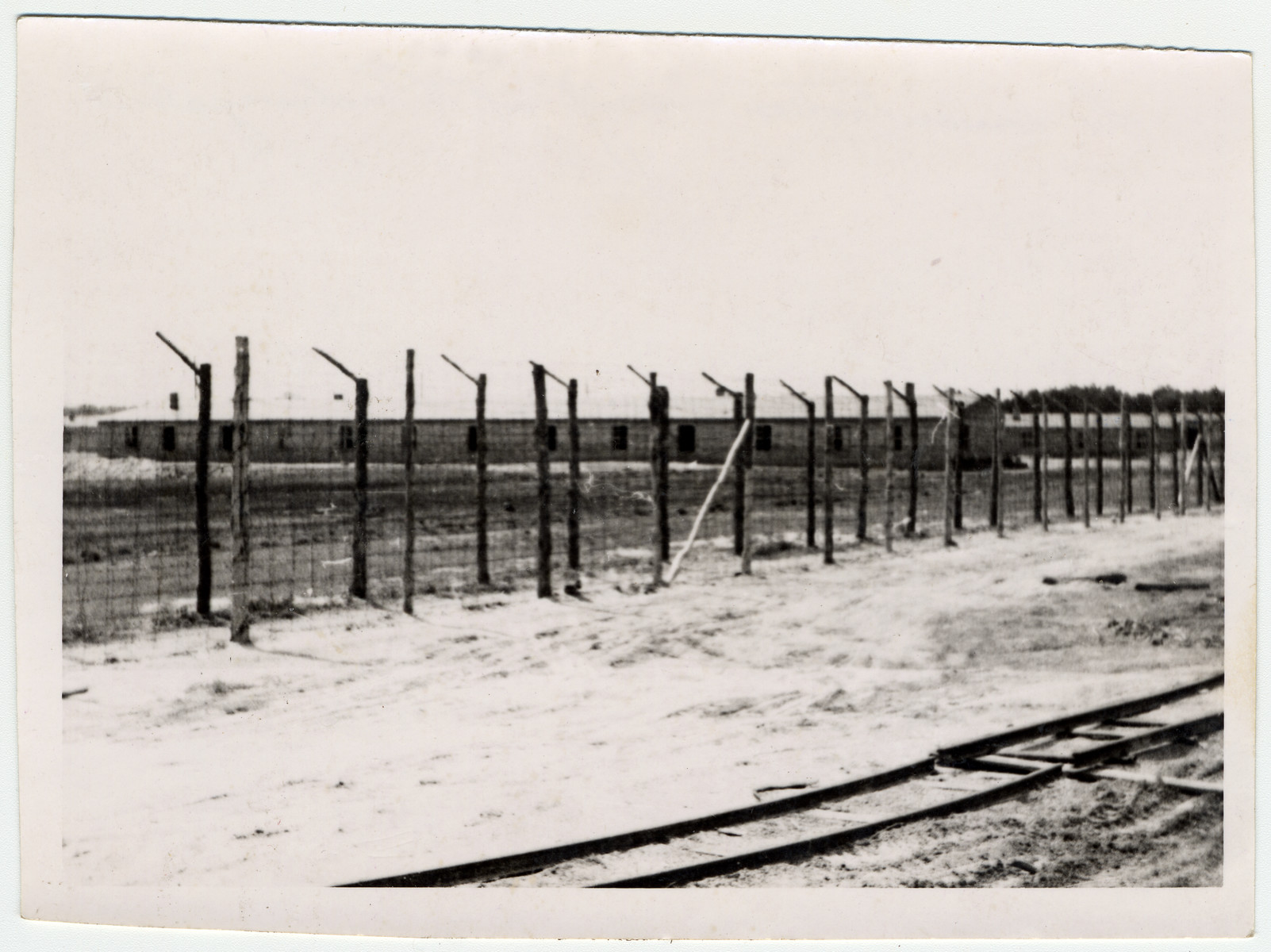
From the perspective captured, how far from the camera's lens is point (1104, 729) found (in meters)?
6.85

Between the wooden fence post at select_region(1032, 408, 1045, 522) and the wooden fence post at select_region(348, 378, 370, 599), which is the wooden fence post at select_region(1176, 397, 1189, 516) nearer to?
the wooden fence post at select_region(1032, 408, 1045, 522)

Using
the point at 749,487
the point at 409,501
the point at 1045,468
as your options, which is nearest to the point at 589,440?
the point at 409,501

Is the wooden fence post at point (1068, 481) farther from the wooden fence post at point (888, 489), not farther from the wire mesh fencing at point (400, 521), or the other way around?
the wooden fence post at point (888, 489)

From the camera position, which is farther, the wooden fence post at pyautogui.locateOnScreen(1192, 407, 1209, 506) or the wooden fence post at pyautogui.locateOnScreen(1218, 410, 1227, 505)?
the wooden fence post at pyautogui.locateOnScreen(1192, 407, 1209, 506)

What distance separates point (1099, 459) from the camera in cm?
979

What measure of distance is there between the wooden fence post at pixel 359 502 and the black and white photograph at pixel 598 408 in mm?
61

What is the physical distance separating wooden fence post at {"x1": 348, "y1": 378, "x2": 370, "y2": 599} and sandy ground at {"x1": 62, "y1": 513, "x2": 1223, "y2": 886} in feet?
0.81

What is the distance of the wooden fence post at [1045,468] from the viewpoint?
933 centimetres

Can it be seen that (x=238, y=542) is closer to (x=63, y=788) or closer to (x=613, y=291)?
(x=63, y=788)

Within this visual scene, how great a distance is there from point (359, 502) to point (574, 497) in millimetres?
1650

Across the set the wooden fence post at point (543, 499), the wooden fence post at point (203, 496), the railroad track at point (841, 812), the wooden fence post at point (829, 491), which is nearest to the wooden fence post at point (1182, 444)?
the railroad track at point (841, 812)

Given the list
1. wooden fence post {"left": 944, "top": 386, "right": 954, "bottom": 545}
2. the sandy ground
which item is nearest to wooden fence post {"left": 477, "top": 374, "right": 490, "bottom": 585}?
the sandy ground

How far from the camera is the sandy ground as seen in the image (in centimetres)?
616

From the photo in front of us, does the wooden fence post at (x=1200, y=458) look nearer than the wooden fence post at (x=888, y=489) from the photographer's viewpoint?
Yes
